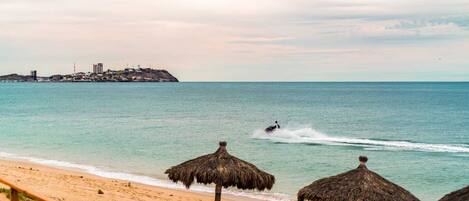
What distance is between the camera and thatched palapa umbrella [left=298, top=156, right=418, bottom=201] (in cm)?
1181

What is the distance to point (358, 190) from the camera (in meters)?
11.9

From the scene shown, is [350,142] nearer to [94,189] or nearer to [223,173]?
[94,189]

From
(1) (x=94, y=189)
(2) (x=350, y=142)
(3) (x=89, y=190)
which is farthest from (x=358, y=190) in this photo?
(2) (x=350, y=142)

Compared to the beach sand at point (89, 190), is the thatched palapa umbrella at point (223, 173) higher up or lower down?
higher up

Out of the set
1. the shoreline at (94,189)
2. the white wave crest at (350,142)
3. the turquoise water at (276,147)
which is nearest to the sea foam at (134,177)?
the shoreline at (94,189)

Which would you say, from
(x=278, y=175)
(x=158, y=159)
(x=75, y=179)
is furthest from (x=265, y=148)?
(x=75, y=179)

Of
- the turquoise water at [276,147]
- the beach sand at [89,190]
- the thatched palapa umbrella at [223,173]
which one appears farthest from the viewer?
the turquoise water at [276,147]

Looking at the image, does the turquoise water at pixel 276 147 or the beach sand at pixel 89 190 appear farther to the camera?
the turquoise water at pixel 276 147

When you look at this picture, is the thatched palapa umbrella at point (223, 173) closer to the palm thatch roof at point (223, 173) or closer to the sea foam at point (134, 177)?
the palm thatch roof at point (223, 173)

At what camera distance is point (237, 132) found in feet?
164

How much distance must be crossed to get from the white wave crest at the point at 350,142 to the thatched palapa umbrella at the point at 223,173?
25.2 m

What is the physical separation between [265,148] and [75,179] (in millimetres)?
16933

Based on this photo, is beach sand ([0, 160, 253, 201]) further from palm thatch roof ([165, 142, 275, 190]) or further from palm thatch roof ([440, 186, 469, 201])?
palm thatch roof ([440, 186, 469, 201])

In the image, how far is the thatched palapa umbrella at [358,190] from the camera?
38.8 ft
